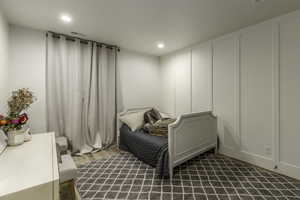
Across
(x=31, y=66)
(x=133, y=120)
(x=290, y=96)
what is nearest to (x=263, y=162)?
(x=290, y=96)

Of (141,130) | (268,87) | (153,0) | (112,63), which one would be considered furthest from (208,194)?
(112,63)

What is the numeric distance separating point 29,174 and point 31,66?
2.35m

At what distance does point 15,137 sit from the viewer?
58.9 inches

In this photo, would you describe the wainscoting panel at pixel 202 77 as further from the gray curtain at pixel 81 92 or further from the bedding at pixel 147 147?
the gray curtain at pixel 81 92

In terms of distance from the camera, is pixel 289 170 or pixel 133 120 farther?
pixel 133 120

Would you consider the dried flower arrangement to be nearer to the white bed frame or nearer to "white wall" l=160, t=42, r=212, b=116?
the white bed frame

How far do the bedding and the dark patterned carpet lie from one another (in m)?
0.16

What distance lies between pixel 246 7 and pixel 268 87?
1.30 meters

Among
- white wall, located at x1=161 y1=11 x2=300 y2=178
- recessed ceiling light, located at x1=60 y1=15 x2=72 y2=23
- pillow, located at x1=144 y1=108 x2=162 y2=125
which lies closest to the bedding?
pillow, located at x1=144 y1=108 x2=162 y2=125

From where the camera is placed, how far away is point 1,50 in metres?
1.89

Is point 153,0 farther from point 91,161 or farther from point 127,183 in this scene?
point 91,161

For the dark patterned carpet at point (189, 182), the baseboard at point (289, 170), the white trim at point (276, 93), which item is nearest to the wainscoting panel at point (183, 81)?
the dark patterned carpet at point (189, 182)

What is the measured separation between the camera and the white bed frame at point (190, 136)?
209 cm

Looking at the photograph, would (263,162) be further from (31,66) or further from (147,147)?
(31,66)
